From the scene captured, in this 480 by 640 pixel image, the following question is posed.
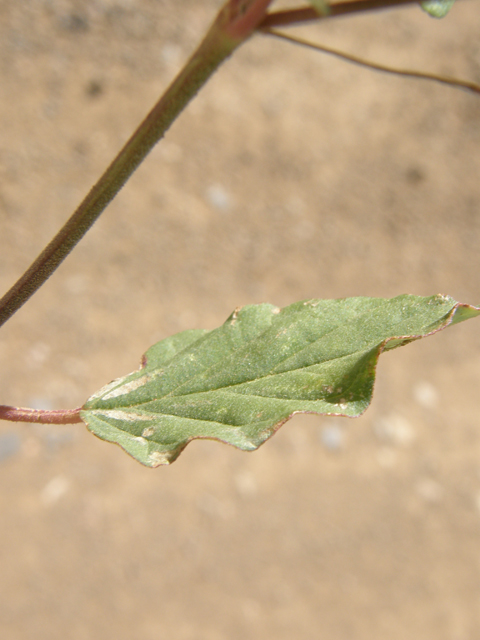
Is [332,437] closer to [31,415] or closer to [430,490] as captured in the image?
[430,490]

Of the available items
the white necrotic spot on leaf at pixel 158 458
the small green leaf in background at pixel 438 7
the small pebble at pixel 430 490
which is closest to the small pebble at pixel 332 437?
the small pebble at pixel 430 490

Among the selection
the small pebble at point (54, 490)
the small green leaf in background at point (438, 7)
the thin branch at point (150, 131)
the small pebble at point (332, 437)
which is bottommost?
the thin branch at point (150, 131)

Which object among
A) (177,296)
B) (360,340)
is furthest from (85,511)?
(360,340)

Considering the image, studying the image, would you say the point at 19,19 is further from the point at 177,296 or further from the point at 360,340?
the point at 360,340

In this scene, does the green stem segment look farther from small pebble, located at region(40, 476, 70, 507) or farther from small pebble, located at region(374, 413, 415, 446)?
small pebble, located at region(374, 413, 415, 446)

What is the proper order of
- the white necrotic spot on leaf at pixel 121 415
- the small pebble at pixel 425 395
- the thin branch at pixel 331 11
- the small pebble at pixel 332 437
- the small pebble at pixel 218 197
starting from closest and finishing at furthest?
1. the thin branch at pixel 331 11
2. the white necrotic spot on leaf at pixel 121 415
3. the small pebble at pixel 332 437
4. the small pebble at pixel 425 395
5. the small pebble at pixel 218 197

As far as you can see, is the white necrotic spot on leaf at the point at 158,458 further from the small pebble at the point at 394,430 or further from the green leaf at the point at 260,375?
the small pebble at the point at 394,430
